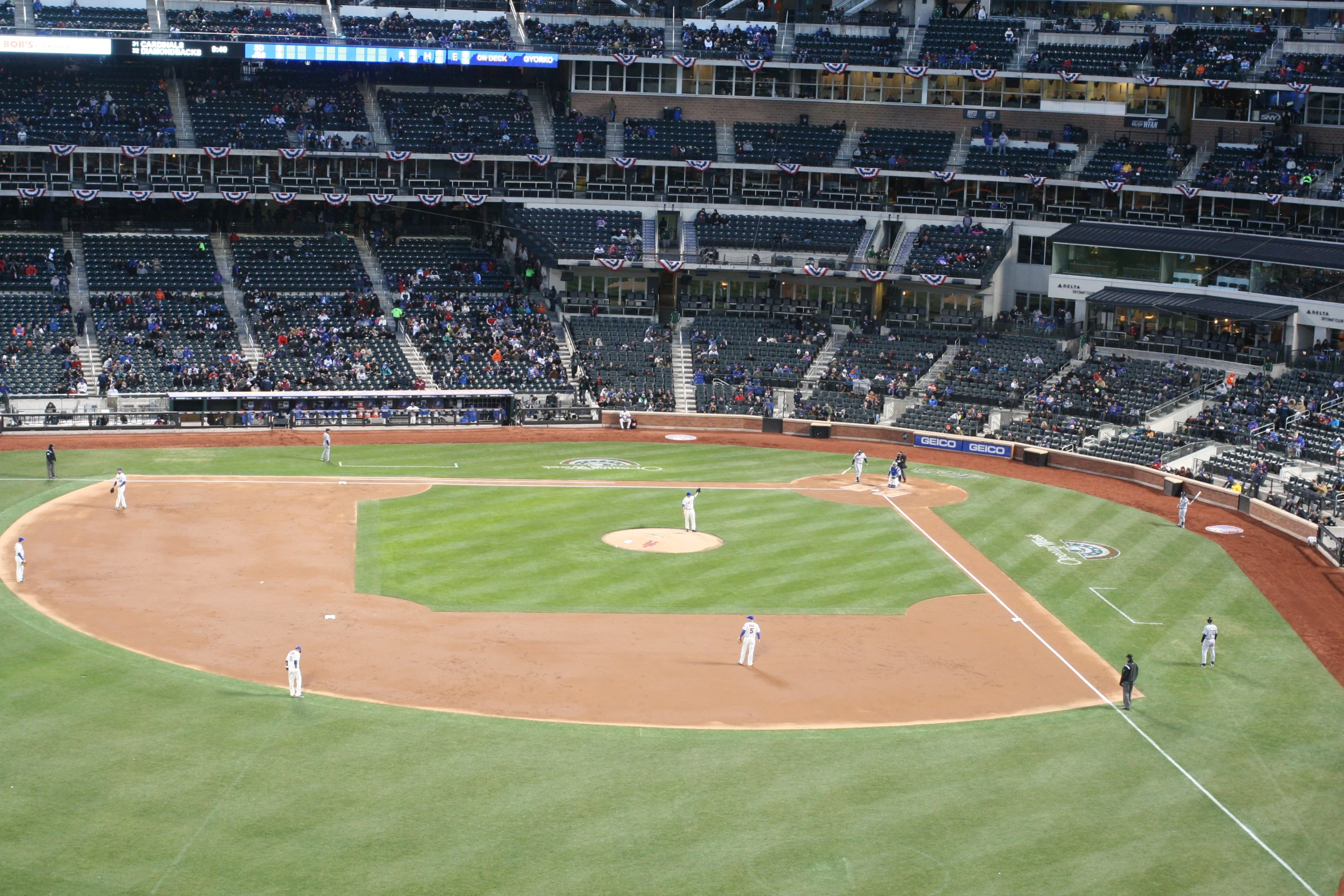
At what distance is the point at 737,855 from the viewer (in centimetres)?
2502

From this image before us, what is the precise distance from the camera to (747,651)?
34.8 m

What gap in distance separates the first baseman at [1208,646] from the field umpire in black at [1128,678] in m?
3.82

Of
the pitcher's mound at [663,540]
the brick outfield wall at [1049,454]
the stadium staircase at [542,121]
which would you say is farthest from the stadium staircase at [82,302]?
the pitcher's mound at [663,540]

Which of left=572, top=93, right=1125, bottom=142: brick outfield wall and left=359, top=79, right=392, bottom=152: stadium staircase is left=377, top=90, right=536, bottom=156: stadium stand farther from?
left=572, top=93, right=1125, bottom=142: brick outfield wall

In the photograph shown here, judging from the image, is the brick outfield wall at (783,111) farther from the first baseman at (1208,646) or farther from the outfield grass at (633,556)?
the first baseman at (1208,646)

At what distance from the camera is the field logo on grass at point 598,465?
188 feet

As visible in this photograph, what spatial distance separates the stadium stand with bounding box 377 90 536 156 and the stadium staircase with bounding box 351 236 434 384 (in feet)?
19.1

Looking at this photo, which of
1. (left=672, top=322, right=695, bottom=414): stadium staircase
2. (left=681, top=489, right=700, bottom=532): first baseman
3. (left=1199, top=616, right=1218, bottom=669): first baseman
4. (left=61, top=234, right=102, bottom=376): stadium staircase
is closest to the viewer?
(left=1199, top=616, right=1218, bottom=669): first baseman

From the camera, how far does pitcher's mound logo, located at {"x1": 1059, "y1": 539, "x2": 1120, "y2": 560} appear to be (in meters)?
46.4

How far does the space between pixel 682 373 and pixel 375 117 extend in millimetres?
23091

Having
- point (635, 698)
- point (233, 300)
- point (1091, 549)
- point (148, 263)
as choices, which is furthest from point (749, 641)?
point (148, 263)

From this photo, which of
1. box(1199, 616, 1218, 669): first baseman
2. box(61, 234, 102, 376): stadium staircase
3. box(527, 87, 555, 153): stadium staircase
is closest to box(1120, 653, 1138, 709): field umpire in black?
box(1199, 616, 1218, 669): first baseman

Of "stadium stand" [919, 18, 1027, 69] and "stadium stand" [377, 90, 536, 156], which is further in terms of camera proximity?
"stadium stand" [919, 18, 1027, 69]

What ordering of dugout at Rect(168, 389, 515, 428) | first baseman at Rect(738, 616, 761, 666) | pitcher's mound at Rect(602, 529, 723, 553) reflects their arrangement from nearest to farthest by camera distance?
first baseman at Rect(738, 616, 761, 666)
pitcher's mound at Rect(602, 529, 723, 553)
dugout at Rect(168, 389, 515, 428)
